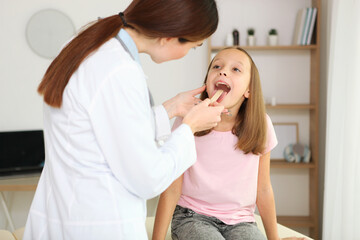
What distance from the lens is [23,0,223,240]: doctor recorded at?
1.09 meters

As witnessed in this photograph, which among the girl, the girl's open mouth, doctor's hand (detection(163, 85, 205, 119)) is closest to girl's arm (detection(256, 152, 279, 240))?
the girl

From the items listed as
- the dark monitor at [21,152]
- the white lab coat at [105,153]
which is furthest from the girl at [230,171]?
the dark monitor at [21,152]

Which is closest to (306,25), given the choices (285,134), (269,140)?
(285,134)

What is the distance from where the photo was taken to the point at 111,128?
3.59ft

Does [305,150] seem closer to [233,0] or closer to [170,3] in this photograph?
[233,0]

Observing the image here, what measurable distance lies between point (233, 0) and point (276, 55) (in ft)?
1.84

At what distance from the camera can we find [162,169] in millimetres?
1128

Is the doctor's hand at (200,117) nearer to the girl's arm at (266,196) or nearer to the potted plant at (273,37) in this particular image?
the girl's arm at (266,196)

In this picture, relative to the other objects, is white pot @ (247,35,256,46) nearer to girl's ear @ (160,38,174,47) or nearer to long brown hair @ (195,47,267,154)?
long brown hair @ (195,47,267,154)

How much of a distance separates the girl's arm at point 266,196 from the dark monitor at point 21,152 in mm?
2182

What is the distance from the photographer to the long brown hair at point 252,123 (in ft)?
6.22

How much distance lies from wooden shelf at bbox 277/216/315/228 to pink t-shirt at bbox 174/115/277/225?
1793mm

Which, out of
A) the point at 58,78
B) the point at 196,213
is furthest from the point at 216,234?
the point at 58,78

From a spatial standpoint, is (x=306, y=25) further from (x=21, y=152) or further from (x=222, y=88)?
(x=21, y=152)
